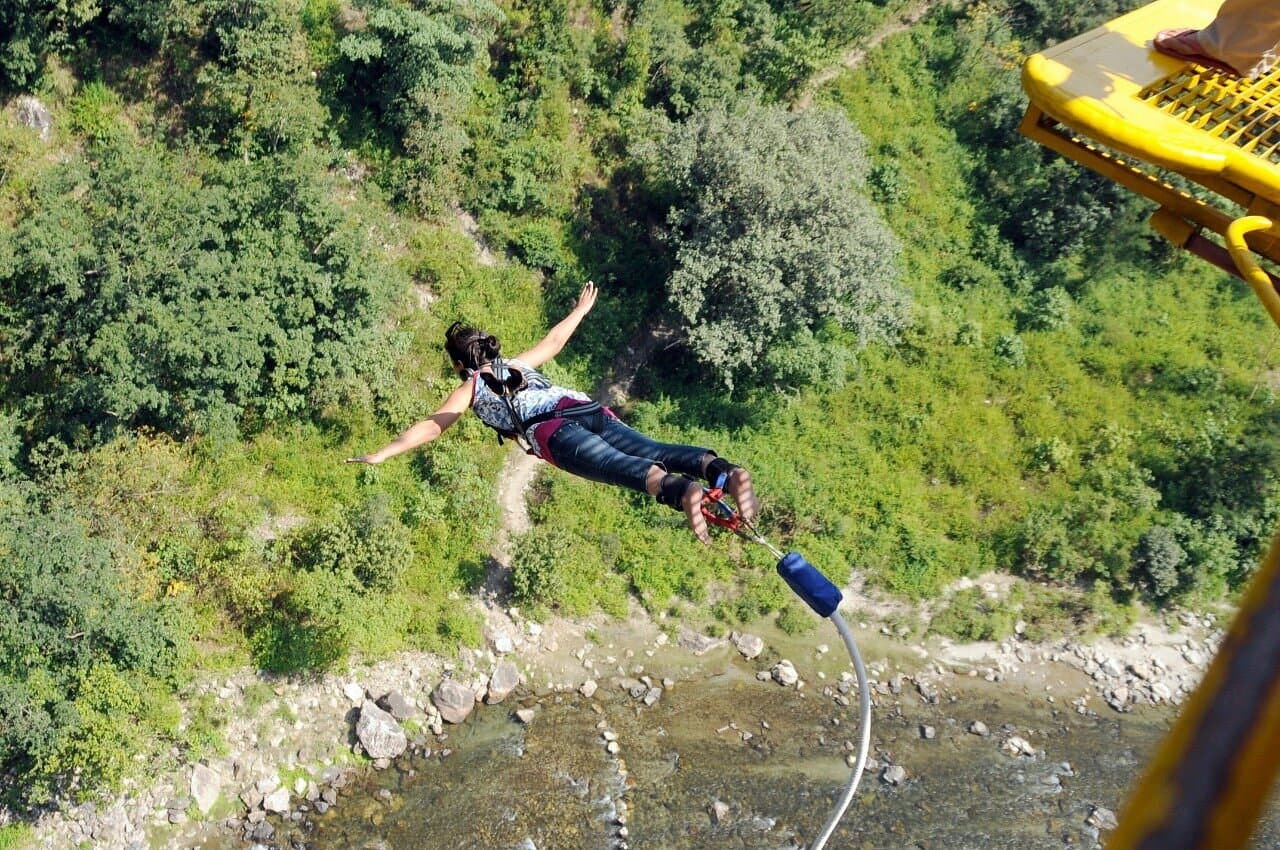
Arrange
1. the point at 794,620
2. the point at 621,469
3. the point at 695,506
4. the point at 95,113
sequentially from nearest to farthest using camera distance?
the point at 695,506, the point at 621,469, the point at 95,113, the point at 794,620

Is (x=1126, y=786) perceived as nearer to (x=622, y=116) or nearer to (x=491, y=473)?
(x=491, y=473)

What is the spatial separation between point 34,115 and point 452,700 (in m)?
11.1

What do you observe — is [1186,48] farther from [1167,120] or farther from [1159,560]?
[1159,560]

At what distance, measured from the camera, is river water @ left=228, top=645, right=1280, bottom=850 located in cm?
1250

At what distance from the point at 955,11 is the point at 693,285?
1168cm

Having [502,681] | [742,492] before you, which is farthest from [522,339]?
[742,492]

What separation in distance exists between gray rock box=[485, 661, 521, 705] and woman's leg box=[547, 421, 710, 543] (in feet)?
24.2

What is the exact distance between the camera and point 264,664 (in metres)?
13.3

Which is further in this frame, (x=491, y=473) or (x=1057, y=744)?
(x=491, y=473)

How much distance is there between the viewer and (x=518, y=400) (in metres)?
7.66

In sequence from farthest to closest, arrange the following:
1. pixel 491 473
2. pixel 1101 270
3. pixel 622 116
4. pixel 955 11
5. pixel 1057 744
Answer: pixel 955 11, pixel 1101 270, pixel 622 116, pixel 491 473, pixel 1057 744

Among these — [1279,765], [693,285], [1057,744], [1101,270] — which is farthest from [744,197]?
[1279,765]

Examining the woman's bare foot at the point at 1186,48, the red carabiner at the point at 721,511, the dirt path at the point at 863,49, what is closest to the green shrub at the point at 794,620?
the red carabiner at the point at 721,511

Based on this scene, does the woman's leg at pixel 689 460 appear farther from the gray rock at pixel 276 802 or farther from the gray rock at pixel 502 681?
the gray rock at pixel 276 802
